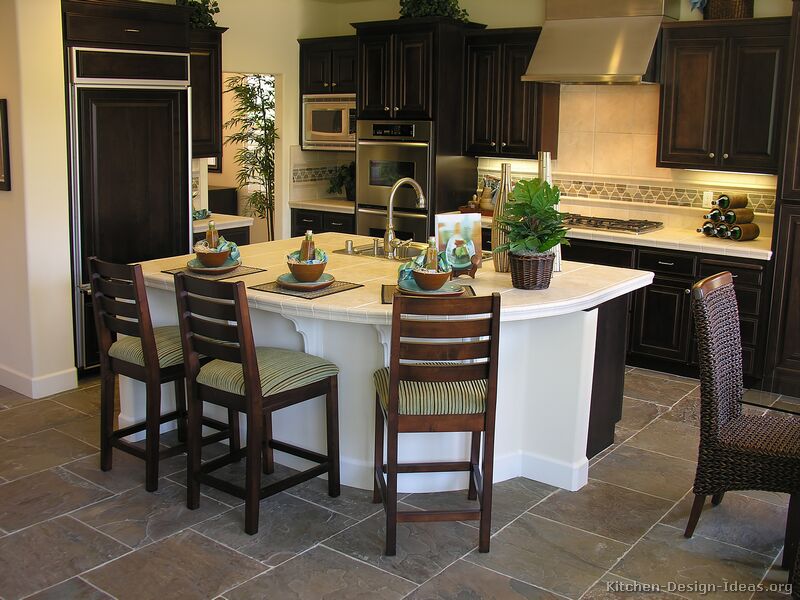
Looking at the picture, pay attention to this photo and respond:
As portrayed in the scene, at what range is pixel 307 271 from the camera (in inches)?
150

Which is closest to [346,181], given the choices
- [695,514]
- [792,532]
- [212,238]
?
[212,238]

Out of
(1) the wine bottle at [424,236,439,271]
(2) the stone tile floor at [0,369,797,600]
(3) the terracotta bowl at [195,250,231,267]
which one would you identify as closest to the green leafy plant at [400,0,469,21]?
(3) the terracotta bowl at [195,250,231,267]

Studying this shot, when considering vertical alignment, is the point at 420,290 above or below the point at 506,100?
below

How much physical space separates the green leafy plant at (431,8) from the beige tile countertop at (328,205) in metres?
1.63

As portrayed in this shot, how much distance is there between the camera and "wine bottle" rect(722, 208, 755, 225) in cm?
567

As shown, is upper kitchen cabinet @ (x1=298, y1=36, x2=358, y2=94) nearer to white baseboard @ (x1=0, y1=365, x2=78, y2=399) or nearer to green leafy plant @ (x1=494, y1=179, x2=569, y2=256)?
white baseboard @ (x1=0, y1=365, x2=78, y2=399)

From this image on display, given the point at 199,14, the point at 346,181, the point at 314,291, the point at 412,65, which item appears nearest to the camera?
the point at 314,291

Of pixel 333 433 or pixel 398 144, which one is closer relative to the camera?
pixel 333 433

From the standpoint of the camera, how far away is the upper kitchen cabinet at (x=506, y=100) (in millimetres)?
6461

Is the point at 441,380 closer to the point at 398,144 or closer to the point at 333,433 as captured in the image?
the point at 333,433

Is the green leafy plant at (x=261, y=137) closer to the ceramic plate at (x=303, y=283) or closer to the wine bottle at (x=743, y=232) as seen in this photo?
the wine bottle at (x=743, y=232)

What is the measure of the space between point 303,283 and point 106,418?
44.6 inches

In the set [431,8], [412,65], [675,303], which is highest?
[431,8]

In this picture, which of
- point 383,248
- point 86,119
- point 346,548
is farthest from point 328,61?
point 346,548
